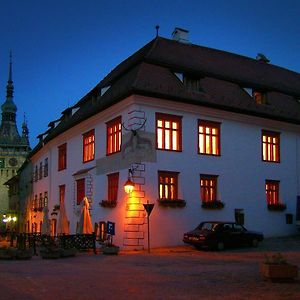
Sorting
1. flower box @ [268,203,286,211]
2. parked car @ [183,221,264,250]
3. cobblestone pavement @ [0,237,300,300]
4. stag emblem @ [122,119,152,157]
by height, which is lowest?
cobblestone pavement @ [0,237,300,300]

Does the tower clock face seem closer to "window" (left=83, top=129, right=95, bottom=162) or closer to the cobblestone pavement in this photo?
"window" (left=83, top=129, right=95, bottom=162)

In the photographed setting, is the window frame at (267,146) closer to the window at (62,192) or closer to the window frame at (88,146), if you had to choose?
the window frame at (88,146)

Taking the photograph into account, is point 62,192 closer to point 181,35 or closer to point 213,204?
point 213,204

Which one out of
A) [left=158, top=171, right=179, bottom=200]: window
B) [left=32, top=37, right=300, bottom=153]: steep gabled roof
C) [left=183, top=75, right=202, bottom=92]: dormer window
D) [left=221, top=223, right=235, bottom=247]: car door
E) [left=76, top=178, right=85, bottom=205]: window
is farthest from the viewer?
[left=76, top=178, right=85, bottom=205]: window

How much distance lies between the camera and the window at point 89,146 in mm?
31992

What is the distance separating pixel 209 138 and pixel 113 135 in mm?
5377

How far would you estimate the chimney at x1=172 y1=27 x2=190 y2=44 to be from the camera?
1459 inches

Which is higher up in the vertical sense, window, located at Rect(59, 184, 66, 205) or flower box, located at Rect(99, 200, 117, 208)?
window, located at Rect(59, 184, 66, 205)

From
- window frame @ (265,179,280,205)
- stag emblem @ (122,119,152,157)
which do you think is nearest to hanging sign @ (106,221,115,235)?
stag emblem @ (122,119,152,157)

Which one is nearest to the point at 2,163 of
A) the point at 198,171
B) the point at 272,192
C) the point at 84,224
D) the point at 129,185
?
the point at 272,192

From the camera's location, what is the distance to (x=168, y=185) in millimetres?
27719

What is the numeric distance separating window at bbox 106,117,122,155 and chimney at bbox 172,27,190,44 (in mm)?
10397

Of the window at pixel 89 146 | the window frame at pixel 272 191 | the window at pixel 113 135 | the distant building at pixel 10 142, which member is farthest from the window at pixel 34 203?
the distant building at pixel 10 142

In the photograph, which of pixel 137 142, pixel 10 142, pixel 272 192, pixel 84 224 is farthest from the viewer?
pixel 10 142
